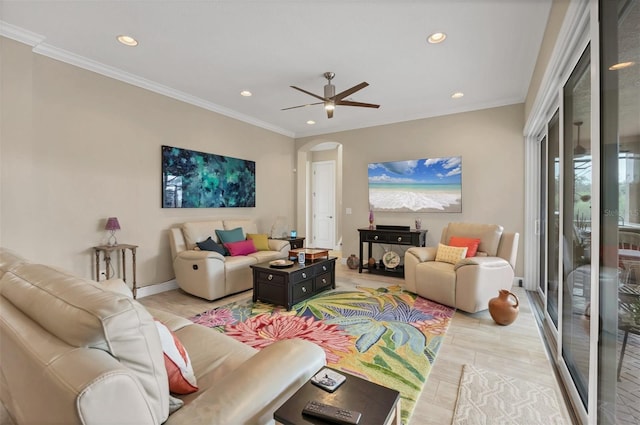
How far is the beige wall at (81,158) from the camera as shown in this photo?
8.87 ft

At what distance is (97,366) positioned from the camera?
709mm

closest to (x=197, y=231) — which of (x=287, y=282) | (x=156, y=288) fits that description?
(x=156, y=288)

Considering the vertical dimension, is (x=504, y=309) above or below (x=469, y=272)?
below

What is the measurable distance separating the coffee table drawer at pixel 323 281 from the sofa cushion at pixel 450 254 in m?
1.46

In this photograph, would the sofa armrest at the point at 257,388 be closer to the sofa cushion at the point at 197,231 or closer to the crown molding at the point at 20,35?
the sofa cushion at the point at 197,231

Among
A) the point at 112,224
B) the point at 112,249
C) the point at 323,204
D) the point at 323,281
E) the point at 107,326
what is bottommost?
the point at 323,281

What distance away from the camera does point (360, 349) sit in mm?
2447

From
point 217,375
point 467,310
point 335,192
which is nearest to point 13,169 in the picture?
point 217,375

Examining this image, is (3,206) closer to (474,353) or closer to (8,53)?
(8,53)

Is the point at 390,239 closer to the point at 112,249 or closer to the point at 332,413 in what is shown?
the point at 112,249

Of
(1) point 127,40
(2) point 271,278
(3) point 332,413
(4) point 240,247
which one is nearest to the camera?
(3) point 332,413

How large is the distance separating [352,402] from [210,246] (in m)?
3.47

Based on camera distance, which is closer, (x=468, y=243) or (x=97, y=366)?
(x=97, y=366)

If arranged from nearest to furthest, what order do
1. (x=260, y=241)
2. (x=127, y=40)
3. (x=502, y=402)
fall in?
(x=502, y=402)
(x=127, y=40)
(x=260, y=241)
